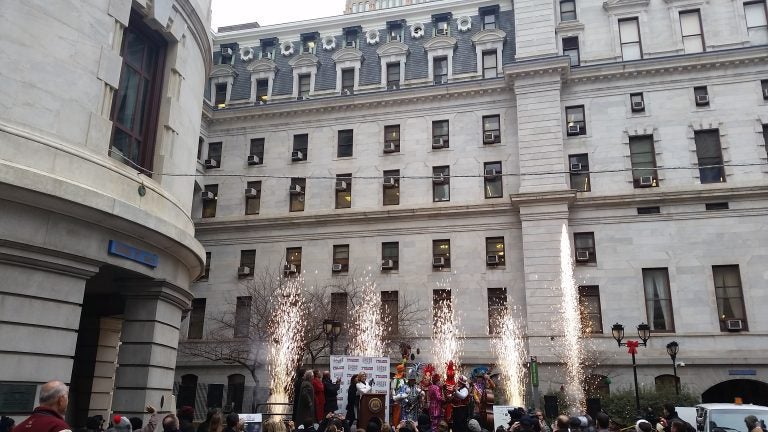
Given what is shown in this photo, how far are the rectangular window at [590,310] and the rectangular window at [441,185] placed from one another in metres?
9.74

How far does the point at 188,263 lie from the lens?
59.1 ft

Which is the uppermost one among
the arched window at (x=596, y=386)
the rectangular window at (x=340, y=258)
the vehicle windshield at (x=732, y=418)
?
the rectangular window at (x=340, y=258)

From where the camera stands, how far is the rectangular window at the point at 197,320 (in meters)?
38.3

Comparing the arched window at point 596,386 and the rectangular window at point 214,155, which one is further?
the rectangular window at point 214,155

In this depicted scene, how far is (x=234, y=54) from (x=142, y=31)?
98.2 ft

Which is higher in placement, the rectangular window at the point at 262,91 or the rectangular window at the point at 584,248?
the rectangular window at the point at 262,91

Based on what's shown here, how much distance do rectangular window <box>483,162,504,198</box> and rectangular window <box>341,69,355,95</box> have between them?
1126cm

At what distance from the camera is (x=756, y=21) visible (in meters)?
35.0

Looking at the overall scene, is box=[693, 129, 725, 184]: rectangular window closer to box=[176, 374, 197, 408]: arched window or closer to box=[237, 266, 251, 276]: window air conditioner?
box=[237, 266, 251, 276]: window air conditioner

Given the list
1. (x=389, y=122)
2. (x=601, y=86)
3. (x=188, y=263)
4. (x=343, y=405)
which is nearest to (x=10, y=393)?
(x=188, y=263)

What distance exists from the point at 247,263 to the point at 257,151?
313 inches

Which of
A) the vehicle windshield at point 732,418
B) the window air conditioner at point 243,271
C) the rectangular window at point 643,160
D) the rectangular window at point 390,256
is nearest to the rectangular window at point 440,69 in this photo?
the rectangular window at point 390,256

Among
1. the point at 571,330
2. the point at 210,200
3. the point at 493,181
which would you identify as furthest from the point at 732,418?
the point at 210,200

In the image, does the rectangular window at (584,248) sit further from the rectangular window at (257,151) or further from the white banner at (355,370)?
Result: the rectangular window at (257,151)
